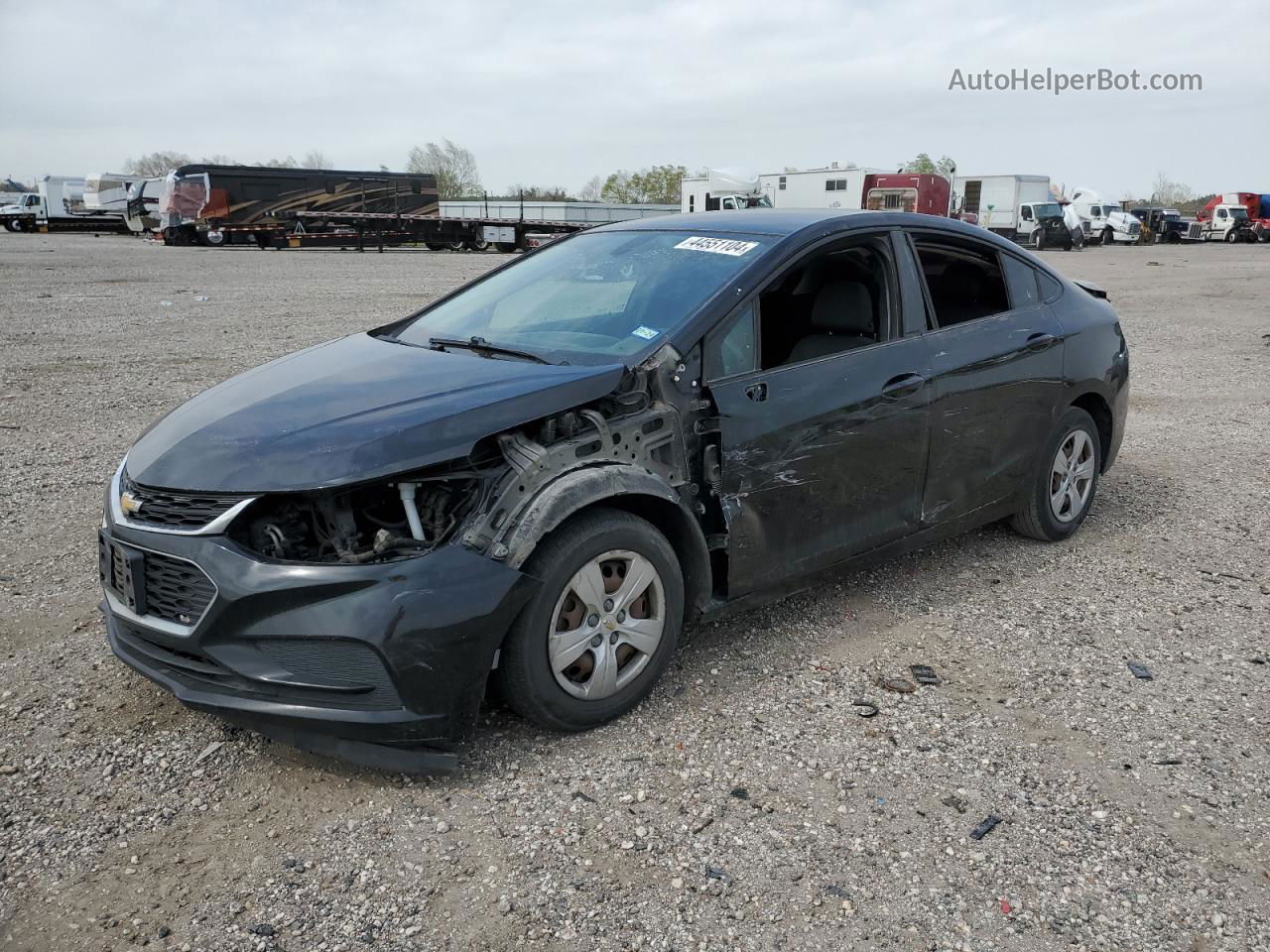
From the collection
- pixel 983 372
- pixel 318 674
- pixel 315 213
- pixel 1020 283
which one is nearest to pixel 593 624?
pixel 318 674

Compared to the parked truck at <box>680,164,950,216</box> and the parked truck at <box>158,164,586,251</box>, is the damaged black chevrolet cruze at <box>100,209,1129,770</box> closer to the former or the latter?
the parked truck at <box>680,164,950,216</box>

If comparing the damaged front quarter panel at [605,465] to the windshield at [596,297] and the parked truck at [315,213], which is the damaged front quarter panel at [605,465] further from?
the parked truck at [315,213]

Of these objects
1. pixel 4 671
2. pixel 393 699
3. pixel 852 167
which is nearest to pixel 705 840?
pixel 393 699

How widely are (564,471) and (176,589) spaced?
3.93ft

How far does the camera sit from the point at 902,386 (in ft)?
13.6

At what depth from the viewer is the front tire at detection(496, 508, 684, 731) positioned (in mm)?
3098

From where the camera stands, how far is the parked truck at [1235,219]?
5303 centimetres

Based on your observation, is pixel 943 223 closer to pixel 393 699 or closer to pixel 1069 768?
pixel 1069 768

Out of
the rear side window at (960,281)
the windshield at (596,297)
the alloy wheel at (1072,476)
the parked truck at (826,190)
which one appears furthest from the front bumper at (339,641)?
the parked truck at (826,190)

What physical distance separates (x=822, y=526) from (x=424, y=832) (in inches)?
74.3

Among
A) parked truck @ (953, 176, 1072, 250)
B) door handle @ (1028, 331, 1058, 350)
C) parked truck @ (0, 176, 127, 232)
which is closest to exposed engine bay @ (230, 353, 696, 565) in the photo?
door handle @ (1028, 331, 1058, 350)

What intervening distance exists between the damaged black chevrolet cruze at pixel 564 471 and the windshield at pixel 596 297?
0.02 meters

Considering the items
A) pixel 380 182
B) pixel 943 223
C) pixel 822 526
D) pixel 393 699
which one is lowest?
pixel 393 699

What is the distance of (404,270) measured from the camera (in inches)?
1073
